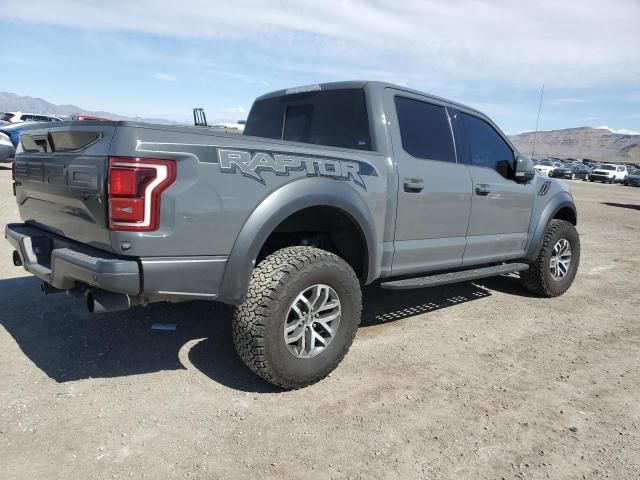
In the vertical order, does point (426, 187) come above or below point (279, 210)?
above

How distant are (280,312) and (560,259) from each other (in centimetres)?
386

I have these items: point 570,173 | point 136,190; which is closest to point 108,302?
point 136,190

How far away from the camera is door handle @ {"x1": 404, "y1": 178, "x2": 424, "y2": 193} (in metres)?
3.57

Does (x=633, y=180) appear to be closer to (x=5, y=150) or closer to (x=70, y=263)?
(x=5, y=150)

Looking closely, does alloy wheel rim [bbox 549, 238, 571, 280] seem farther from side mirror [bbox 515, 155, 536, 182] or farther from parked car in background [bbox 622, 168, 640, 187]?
parked car in background [bbox 622, 168, 640, 187]

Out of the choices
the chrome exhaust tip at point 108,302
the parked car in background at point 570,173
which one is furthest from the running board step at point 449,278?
the parked car in background at point 570,173

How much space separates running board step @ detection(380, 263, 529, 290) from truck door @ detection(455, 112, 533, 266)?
0.10 meters

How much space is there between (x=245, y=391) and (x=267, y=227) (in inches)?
40.1

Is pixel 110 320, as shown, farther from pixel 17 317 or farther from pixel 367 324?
pixel 367 324

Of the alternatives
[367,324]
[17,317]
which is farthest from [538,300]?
[17,317]

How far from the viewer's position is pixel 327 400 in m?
2.97

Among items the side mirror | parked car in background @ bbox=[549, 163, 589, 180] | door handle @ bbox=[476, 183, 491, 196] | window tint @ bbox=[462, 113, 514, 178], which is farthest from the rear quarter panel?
parked car in background @ bbox=[549, 163, 589, 180]

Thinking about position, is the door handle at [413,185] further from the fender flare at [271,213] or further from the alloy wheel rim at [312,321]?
the alloy wheel rim at [312,321]

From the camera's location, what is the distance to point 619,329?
449 cm
